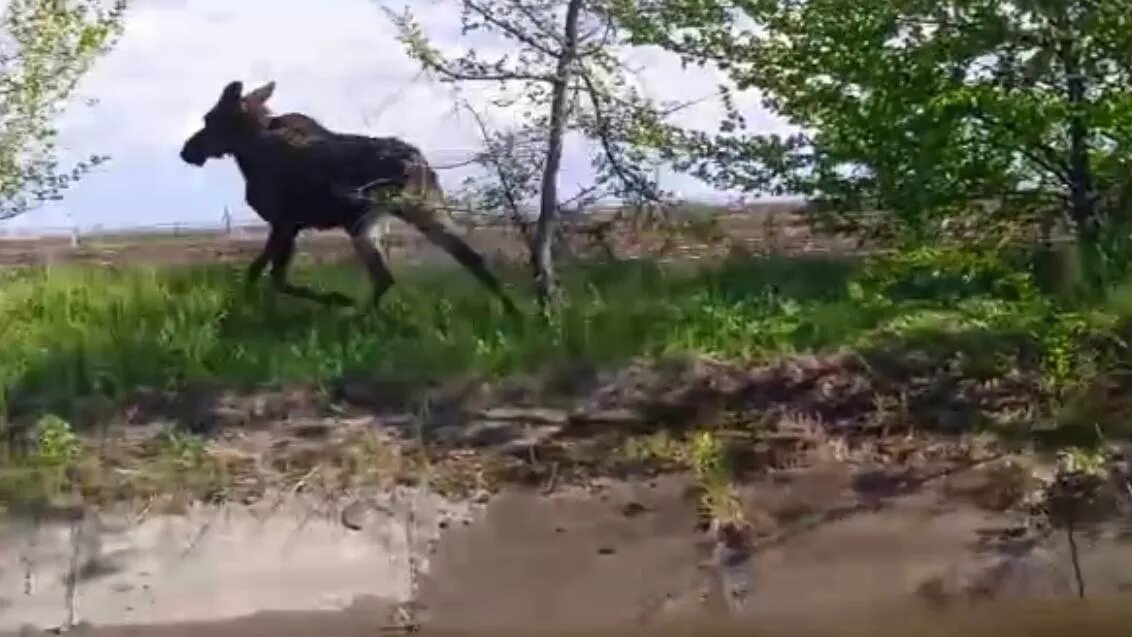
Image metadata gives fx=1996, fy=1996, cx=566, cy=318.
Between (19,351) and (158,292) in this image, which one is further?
(158,292)

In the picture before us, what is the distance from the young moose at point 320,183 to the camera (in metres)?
16.8

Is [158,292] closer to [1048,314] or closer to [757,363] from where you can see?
[757,363]

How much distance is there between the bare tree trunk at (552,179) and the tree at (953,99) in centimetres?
68

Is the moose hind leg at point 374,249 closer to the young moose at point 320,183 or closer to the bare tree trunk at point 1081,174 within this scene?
the young moose at point 320,183

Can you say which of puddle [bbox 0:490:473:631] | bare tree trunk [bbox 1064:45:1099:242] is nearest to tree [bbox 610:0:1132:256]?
bare tree trunk [bbox 1064:45:1099:242]

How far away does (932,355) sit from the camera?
1558cm

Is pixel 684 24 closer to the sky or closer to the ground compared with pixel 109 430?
closer to the sky

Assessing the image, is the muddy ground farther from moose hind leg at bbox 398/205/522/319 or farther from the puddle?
moose hind leg at bbox 398/205/522/319

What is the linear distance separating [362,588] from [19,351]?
445 cm

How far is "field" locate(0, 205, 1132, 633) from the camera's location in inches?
548

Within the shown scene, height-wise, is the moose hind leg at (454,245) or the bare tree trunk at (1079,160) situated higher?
the bare tree trunk at (1079,160)

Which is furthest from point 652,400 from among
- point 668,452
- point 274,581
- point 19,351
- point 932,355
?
point 19,351

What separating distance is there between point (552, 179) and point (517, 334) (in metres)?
1.31

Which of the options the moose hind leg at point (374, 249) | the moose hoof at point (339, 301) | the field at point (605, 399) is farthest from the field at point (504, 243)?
→ the moose hoof at point (339, 301)
